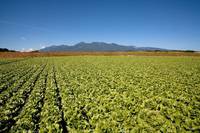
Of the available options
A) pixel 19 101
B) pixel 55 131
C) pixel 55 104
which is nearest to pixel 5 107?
pixel 19 101

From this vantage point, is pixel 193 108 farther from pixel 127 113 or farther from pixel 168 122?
pixel 127 113

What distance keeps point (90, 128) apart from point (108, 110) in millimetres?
1984

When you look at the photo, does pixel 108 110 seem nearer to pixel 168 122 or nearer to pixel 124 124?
pixel 124 124

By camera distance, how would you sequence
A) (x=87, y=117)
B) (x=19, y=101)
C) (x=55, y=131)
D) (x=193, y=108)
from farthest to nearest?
1. (x=19, y=101)
2. (x=193, y=108)
3. (x=87, y=117)
4. (x=55, y=131)

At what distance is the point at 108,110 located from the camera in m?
8.12

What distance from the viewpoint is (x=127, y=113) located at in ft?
24.8

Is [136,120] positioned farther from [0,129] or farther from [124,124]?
[0,129]

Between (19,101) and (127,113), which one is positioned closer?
(127,113)

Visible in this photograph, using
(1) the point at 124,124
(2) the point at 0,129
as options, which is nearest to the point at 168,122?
(1) the point at 124,124

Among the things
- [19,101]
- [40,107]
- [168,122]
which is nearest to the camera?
[168,122]

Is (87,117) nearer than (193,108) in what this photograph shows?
Yes

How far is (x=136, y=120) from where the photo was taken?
6.84 m

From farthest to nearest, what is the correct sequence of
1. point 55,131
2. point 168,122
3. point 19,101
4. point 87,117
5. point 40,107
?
→ point 19,101 → point 40,107 → point 87,117 → point 168,122 → point 55,131

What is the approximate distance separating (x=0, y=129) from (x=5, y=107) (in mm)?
2675
